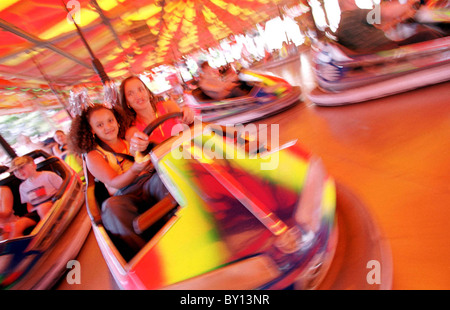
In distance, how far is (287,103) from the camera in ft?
9.60

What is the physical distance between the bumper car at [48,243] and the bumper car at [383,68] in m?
2.32

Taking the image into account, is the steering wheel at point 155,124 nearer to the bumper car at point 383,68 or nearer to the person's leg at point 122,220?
the person's leg at point 122,220

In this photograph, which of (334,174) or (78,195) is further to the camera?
(78,195)

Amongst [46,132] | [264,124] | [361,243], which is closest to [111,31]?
[46,132]

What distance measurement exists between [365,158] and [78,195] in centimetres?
229

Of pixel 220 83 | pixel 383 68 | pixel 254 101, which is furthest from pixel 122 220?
pixel 220 83

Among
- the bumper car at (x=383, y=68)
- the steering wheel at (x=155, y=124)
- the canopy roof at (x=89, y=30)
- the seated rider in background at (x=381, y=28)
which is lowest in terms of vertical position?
the bumper car at (x=383, y=68)

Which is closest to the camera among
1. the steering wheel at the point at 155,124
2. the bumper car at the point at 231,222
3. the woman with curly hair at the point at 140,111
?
the bumper car at the point at 231,222

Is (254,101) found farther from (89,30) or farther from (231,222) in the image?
(89,30)

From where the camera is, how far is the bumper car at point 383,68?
185 centimetres

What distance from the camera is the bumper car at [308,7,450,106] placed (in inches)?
73.0

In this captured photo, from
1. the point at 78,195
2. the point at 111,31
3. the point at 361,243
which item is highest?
the point at 111,31

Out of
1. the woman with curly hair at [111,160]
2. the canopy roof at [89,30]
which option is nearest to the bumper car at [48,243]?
the woman with curly hair at [111,160]
